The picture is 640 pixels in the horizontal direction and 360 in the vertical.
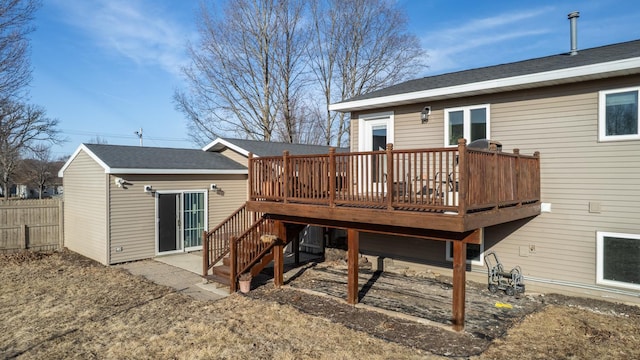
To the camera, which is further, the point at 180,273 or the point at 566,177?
the point at 180,273

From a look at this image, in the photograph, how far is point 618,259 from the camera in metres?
6.84

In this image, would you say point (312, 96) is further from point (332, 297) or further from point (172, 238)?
point (332, 297)

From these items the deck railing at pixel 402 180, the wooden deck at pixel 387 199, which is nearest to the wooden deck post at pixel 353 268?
the wooden deck at pixel 387 199

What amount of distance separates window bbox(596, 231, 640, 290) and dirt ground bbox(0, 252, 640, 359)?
43 centimetres

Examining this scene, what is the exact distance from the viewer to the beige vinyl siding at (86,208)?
417 inches

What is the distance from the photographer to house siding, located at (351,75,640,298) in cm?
678

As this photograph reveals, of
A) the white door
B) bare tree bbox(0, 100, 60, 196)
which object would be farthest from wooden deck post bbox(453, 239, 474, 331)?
bare tree bbox(0, 100, 60, 196)

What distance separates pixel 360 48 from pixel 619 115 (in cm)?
1953

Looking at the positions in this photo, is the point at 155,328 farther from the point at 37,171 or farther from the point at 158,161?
the point at 37,171

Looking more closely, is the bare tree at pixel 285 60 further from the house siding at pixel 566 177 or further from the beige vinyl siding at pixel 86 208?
the house siding at pixel 566 177

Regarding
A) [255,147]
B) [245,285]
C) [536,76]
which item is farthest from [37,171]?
[536,76]

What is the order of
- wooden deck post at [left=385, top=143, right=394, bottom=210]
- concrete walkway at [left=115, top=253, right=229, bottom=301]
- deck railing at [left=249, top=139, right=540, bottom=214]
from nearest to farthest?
1. deck railing at [left=249, top=139, right=540, bottom=214]
2. wooden deck post at [left=385, top=143, right=394, bottom=210]
3. concrete walkway at [left=115, top=253, right=229, bottom=301]

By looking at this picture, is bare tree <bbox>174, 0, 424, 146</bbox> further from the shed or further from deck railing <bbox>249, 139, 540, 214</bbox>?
deck railing <bbox>249, 139, 540, 214</bbox>

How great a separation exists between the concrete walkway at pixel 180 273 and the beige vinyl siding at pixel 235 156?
3.65 metres
